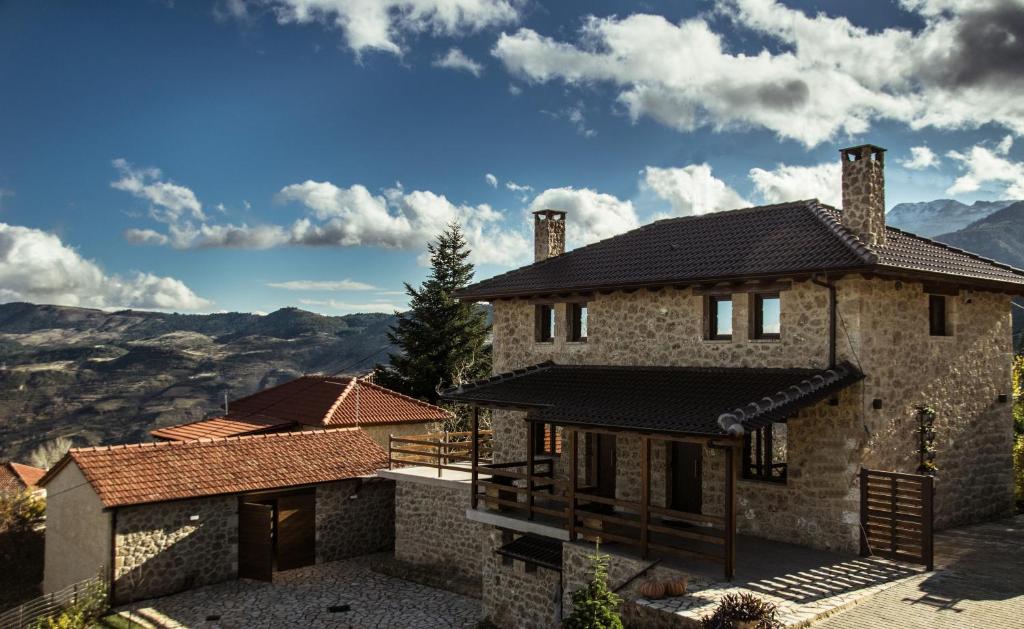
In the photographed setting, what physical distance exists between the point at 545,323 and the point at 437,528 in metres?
6.14

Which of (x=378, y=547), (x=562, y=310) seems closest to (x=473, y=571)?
(x=378, y=547)

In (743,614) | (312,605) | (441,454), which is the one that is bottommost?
(312,605)

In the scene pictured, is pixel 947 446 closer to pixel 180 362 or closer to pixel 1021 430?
pixel 1021 430

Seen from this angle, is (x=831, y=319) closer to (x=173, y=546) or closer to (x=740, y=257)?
(x=740, y=257)

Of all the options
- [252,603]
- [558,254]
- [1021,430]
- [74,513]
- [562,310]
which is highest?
[558,254]

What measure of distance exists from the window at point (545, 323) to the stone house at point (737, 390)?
6 centimetres

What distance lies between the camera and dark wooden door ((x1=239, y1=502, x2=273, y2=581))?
18.7 meters

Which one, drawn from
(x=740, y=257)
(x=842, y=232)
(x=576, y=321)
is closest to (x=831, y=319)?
(x=842, y=232)

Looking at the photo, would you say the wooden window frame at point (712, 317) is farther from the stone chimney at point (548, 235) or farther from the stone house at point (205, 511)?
the stone house at point (205, 511)

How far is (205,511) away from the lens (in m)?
18.6

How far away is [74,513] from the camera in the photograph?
Answer: 59.7ft

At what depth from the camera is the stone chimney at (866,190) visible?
46.1ft

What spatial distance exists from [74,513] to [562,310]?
43.4 ft

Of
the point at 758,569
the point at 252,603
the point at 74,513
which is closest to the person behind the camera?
the point at 758,569
